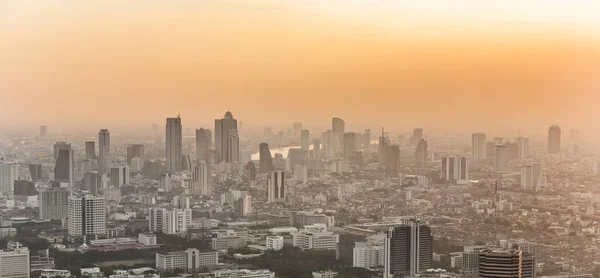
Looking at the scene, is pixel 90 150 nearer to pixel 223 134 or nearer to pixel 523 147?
pixel 223 134

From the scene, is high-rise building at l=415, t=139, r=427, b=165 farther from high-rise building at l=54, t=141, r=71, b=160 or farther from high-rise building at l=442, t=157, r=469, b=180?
high-rise building at l=54, t=141, r=71, b=160

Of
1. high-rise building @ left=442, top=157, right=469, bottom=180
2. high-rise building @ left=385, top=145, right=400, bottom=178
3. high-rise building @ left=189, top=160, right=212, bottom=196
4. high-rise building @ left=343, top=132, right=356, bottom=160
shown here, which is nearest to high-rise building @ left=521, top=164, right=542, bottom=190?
high-rise building @ left=442, top=157, right=469, bottom=180

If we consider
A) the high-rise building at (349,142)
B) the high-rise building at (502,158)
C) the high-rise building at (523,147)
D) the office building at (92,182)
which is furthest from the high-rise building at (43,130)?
the high-rise building at (523,147)

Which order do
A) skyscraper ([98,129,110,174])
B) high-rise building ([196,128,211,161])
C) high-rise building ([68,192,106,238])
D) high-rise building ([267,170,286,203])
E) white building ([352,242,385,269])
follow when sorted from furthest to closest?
1. high-rise building ([267,170,286,203])
2. high-rise building ([196,128,211,161])
3. skyscraper ([98,129,110,174])
4. high-rise building ([68,192,106,238])
5. white building ([352,242,385,269])

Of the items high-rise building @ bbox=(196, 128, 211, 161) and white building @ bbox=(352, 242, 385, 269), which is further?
high-rise building @ bbox=(196, 128, 211, 161)

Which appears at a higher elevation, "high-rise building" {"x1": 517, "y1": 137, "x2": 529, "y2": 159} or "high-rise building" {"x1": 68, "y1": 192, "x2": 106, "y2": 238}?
"high-rise building" {"x1": 517, "y1": 137, "x2": 529, "y2": 159}

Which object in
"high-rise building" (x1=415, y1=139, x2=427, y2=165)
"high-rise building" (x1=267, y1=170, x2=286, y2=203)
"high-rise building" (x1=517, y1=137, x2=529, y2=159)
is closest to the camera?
"high-rise building" (x1=517, y1=137, x2=529, y2=159)

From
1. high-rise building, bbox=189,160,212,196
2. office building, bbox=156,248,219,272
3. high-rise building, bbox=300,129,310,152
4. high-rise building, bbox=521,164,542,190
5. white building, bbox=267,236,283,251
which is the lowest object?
office building, bbox=156,248,219,272
